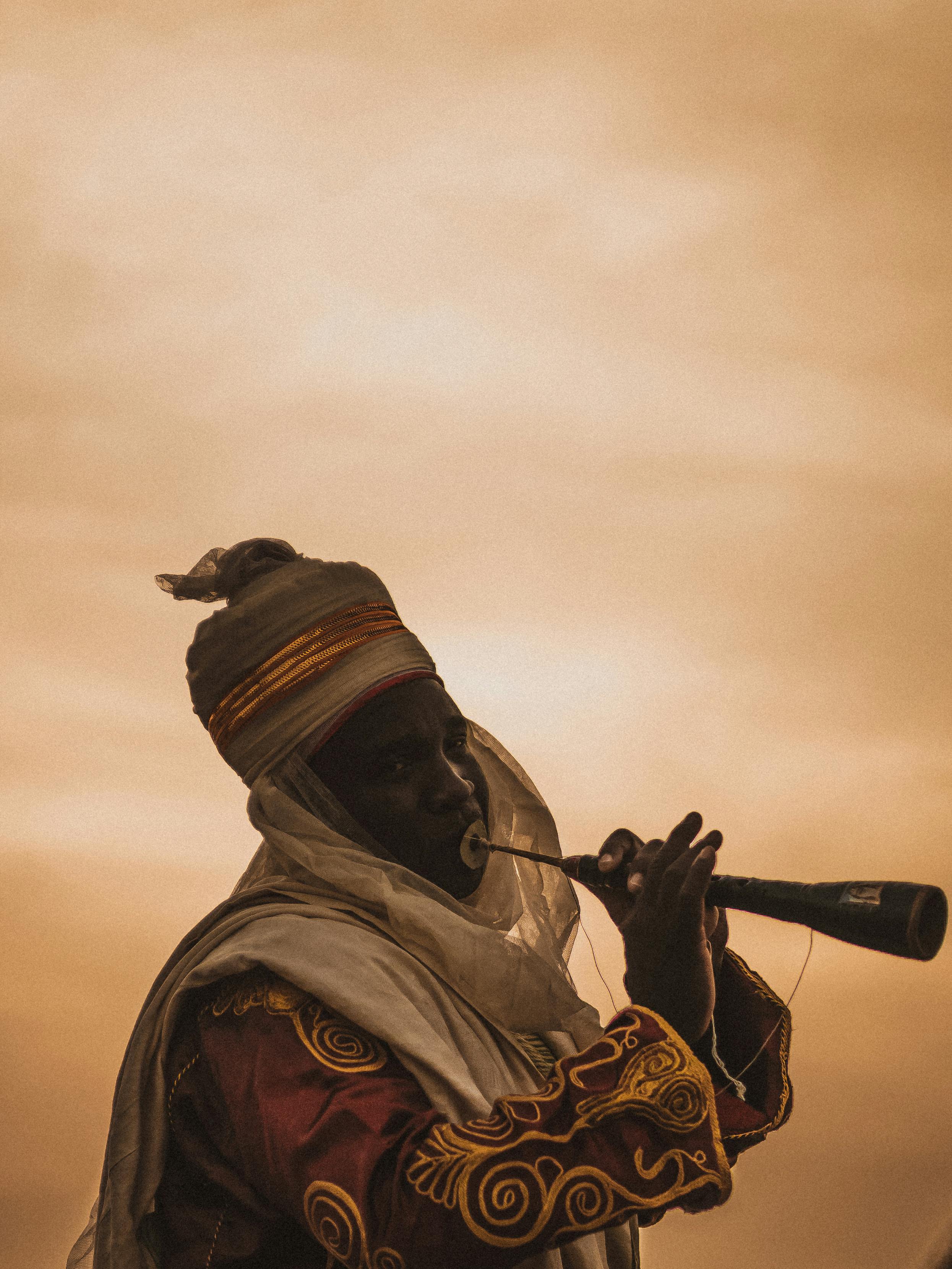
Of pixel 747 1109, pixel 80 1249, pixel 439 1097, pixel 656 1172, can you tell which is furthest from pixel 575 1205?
pixel 80 1249

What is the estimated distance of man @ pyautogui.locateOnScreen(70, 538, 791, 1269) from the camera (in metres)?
2.26

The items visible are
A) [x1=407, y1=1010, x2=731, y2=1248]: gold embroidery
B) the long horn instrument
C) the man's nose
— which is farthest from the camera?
the man's nose

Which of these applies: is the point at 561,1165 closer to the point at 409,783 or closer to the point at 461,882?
the point at 461,882

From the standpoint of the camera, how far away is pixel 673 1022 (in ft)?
8.65

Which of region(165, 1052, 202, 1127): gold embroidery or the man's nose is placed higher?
the man's nose

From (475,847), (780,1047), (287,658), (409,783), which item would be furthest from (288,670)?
(780,1047)

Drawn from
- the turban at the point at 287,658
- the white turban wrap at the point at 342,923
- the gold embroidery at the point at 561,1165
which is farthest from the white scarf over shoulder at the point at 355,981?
the gold embroidery at the point at 561,1165

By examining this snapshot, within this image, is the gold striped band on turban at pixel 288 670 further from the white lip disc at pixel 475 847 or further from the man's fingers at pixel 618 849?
the man's fingers at pixel 618 849

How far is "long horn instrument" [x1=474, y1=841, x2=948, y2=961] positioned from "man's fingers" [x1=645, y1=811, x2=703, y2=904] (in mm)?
96

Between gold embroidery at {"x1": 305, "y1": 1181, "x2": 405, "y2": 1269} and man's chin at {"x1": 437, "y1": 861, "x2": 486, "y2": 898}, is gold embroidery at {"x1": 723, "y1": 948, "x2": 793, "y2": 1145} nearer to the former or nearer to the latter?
man's chin at {"x1": 437, "y1": 861, "x2": 486, "y2": 898}

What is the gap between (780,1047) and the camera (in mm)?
3176

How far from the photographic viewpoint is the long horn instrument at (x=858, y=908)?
236cm

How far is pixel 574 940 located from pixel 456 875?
0.48 m

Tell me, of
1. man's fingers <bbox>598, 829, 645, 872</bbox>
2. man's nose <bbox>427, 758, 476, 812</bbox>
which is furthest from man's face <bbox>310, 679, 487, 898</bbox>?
man's fingers <bbox>598, 829, 645, 872</bbox>
